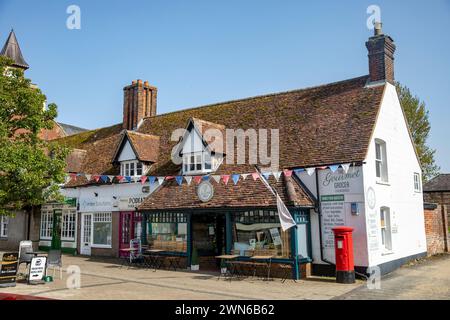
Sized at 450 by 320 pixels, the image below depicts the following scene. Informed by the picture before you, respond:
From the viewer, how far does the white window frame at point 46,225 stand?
25000 mm

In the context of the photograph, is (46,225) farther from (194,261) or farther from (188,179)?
(194,261)

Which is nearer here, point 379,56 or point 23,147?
point 23,147

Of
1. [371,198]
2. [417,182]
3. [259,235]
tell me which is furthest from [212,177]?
[417,182]

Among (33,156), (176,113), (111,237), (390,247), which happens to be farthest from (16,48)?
(390,247)

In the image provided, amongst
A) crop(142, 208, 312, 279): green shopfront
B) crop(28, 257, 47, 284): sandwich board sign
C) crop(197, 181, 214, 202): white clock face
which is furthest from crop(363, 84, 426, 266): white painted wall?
crop(28, 257, 47, 284): sandwich board sign

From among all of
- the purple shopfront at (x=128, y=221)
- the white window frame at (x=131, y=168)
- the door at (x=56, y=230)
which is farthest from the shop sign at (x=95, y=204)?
→ the door at (x=56, y=230)

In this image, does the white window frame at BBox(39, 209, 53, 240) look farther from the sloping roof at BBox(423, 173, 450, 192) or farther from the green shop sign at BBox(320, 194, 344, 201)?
the sloping roof at BBox(423, 173, 450, 192)

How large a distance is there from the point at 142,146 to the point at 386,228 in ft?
39.5

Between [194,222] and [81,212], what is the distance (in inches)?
338

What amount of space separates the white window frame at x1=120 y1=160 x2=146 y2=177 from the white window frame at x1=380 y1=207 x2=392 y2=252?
1122 cm

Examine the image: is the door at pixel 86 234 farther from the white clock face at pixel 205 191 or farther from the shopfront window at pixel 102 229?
the white clock face at pixel 205 191

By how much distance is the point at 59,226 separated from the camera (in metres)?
24.6

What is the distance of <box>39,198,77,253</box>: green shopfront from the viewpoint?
2366cm

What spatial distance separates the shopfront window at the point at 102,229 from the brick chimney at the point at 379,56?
14.6 m
